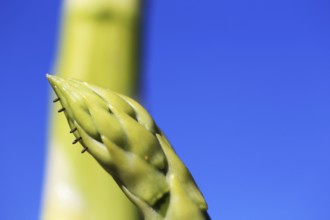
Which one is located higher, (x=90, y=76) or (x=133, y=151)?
(x=90, y=76)

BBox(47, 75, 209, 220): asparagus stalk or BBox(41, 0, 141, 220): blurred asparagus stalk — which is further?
BBox(41, 0, 141, 220): blurred asparagus stalk

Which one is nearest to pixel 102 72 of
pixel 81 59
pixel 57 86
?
pixel 81 59

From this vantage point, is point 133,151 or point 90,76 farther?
point 90,76

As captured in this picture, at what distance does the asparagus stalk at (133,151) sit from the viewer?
0.66 feet

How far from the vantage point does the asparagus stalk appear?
0.66 ft

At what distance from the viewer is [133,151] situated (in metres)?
0.20

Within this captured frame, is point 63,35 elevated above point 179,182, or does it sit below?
above

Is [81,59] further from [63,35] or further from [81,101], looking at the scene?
[81,101]

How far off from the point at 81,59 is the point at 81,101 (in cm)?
38

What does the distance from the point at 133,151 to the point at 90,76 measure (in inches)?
15.4

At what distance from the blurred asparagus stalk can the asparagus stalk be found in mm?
294

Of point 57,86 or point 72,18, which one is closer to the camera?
point 57,86

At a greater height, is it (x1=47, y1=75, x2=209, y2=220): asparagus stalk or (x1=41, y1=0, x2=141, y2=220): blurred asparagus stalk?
(x1=41, y1=0, x2=141, y2=220): blurred asparagus stalk

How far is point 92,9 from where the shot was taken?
56cm
